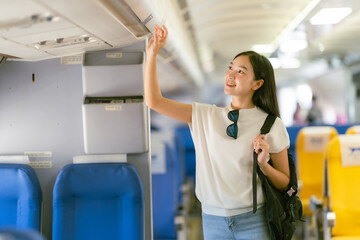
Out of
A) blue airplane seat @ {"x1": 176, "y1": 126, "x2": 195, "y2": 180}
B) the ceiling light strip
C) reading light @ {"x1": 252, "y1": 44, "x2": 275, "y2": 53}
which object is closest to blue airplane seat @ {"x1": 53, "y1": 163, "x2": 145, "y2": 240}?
the ceiling light strip

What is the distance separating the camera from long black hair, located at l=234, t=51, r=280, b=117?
193 cm

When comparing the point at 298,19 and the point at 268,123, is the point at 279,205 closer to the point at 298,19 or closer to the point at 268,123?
the point at 268,123

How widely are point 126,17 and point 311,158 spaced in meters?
3.48

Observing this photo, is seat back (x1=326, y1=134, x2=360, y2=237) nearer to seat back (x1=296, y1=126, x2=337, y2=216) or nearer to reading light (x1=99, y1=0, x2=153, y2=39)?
seat back (x1=296, y1=126, x2=337, y2=216)

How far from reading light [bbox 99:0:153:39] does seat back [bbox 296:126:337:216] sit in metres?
3.02

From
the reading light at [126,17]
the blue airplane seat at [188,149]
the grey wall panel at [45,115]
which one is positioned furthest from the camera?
the blue airplane seat at [188,149]

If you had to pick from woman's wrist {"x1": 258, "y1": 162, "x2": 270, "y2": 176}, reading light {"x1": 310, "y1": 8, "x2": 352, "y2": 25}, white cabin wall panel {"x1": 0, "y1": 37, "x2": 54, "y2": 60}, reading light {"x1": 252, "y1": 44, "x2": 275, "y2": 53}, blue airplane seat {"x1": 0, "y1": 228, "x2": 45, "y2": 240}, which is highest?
reading light {"x1": 252, "y1": 44, "x2": 275, "y2": 53}

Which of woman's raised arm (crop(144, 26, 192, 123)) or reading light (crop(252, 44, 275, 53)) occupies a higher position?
reading light (crop(252, 44, 275, 53))

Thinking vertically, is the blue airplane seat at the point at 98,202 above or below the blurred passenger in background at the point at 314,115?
below

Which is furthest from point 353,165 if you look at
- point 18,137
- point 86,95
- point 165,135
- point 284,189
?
point 18,137

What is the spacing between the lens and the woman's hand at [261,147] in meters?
1.74

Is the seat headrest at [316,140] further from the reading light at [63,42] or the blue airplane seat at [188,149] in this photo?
the reading light at [63,42]

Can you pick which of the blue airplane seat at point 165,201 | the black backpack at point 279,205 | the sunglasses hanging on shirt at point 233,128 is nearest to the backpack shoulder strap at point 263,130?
the black backpack at point 279,205

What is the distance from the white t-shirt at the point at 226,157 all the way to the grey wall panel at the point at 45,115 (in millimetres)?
678
